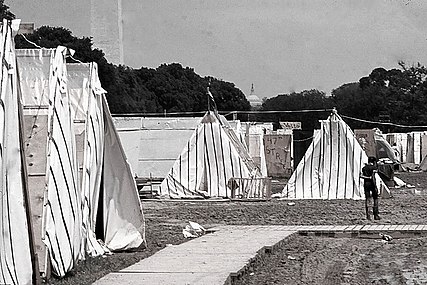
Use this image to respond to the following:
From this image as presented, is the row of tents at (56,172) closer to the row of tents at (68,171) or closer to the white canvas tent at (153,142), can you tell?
the row of tents at (68,171)

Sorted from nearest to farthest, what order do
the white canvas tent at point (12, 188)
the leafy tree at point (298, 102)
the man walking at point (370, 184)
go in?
the white canvas tent at point (12, 188), the man walking at point (370, 184), the leafy tree at point (298, 102)

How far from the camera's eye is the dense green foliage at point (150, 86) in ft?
220

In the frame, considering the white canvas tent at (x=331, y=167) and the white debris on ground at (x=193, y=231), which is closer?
the white debris on ground at (x=193, y=231)

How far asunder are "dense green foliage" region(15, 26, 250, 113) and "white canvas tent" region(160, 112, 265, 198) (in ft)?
100

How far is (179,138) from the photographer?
4194 cm

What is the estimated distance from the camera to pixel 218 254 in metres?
14.5

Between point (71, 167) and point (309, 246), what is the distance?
18.8ft

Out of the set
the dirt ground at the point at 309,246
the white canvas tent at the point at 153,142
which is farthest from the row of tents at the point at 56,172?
the white canvas tent at the point at 153,142

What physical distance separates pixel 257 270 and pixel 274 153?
37.6 m

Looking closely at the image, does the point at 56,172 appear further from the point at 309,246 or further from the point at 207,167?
the point at 207,167

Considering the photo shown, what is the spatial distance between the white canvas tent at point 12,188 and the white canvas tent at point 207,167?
21.4 meters

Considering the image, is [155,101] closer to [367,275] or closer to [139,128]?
[139,128]

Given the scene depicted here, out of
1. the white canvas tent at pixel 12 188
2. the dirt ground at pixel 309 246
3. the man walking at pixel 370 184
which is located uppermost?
the white canvas tent at pixel 12 188

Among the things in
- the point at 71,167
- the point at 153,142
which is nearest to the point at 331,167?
the point at 153,142
